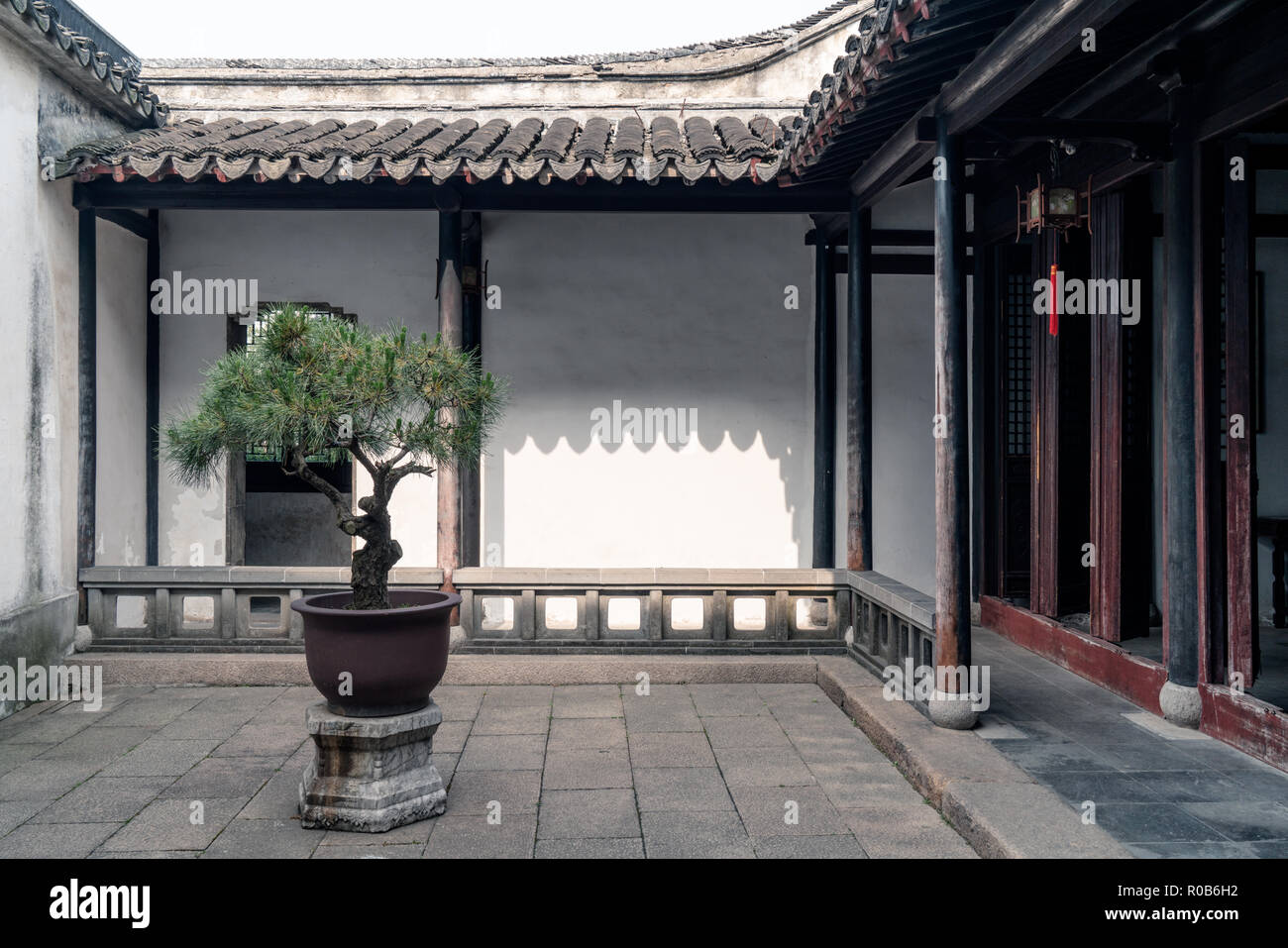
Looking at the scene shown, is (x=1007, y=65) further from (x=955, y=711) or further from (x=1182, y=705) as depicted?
(x=1182, y=705)

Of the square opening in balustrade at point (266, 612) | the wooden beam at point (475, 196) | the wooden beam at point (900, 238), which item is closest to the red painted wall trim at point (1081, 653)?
the wooden beam at point (900, 238)

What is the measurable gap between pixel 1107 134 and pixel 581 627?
4.05 meters

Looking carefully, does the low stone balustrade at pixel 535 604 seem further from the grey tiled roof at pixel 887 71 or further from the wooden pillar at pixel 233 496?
the grey tiled roof at pixel 887 71

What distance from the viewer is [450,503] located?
652cm

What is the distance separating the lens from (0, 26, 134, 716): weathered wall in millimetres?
5691

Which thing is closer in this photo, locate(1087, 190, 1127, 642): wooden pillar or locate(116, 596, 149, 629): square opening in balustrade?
locate(1087, 190, 1127, 642): wooden pillar

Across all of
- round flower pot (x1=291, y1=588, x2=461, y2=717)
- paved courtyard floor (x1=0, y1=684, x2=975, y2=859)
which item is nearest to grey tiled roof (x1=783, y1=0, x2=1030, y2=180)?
round flower pot (x1=291, y1=588, x2=461, y2=717)

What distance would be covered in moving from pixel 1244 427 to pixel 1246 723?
4.12 feet

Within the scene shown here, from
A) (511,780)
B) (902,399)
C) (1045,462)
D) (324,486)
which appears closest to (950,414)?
(1045,462)

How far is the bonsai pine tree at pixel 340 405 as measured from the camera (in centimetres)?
397

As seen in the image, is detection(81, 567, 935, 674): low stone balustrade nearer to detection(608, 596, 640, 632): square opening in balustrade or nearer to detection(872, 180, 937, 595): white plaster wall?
detection(608, 596, 640, 632): square opening in balustrade

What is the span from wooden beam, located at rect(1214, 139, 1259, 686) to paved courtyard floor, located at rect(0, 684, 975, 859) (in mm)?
1629

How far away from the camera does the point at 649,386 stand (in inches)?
306

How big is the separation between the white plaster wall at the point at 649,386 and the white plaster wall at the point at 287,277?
0.55 m
